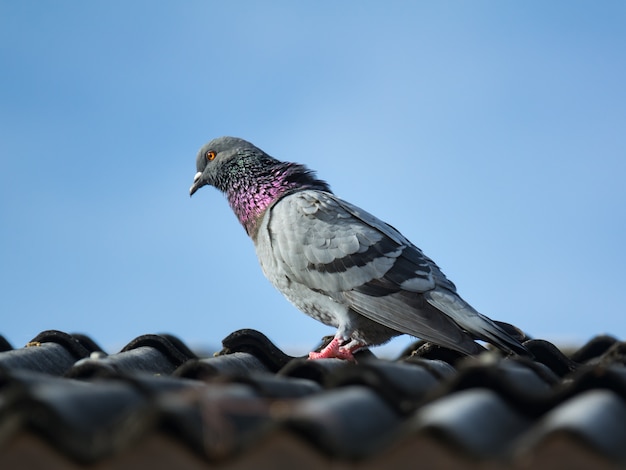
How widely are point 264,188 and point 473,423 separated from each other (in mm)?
5182

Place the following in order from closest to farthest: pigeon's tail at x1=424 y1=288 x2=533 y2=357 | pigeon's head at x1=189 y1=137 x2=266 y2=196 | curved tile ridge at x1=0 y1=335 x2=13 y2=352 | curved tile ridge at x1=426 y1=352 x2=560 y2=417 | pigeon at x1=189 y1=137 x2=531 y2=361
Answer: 1. curved tile ridge at x1=426 y1=352 x2=560 y2=417
2. curved tile ridge at x1=0 y1=335 x2=13 y2=352
3. pigeon's tail at x1=424 y1=288 x2=533 y2=357
4. pigeon at x1=189 y1=137 x2=531 y2=361
5. pigeon's head at x1=189 y1=137 x2=266 y2=196

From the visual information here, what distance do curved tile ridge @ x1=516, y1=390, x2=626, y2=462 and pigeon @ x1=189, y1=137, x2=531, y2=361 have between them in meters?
3.45

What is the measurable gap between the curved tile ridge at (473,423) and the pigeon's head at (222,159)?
17.6 ft

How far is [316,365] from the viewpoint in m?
3.89

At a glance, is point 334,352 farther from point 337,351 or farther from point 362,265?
point 362,265

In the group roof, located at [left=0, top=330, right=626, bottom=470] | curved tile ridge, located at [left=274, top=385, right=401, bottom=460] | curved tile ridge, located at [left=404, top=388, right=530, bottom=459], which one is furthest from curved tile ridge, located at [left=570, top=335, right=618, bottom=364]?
curved tile ridge, located at [left=274, top=385, right=401, bottom=460]

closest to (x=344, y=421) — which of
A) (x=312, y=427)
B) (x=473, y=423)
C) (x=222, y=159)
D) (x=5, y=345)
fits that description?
(x=312, y=427)

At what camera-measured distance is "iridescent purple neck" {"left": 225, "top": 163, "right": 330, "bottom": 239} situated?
716cm

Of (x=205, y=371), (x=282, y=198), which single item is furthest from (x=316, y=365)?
(x=282, y=198)

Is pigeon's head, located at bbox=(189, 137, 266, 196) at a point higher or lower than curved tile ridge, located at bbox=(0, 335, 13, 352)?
higher

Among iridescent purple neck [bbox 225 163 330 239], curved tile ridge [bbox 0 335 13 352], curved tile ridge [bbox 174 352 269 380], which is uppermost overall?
iridescent purple neck [bbox 225 163 330 239]

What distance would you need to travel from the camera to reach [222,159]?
798 cm

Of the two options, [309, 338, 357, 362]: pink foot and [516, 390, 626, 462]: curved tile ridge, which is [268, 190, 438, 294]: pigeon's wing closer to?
[309, 338, 357, 362]: pink foot

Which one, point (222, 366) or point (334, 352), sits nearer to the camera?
point (222, 366)
